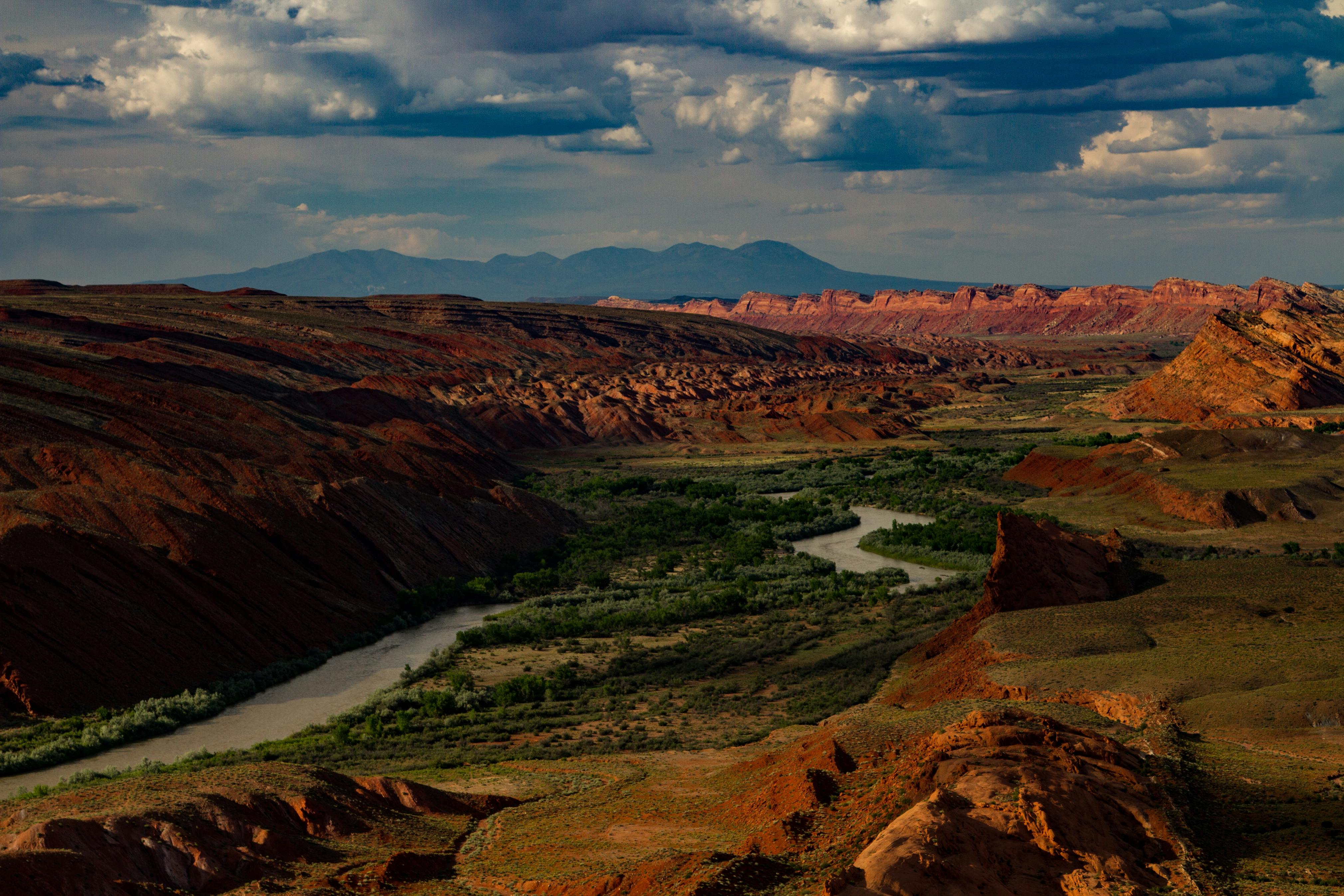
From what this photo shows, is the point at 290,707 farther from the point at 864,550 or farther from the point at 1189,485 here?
the point at 1189,485

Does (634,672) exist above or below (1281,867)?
below

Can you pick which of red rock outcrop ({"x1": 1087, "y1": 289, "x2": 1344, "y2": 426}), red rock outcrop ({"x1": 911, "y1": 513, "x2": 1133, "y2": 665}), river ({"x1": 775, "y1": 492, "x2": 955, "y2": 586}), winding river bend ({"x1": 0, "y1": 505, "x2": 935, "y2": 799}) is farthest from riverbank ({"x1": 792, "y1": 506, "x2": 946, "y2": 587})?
red rock outcrop ({"x1": 1087, "y1": 289, "x2": 1344, "y2": 426})

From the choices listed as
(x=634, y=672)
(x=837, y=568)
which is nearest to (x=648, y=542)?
(x=837, y=568)

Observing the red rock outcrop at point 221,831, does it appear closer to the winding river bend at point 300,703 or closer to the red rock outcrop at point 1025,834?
the winding river bend at point 300,703

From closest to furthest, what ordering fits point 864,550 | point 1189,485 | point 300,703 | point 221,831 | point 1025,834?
point 1025,834 → point 221,831 → point 300,703 → point 1189,485 → point 864,550

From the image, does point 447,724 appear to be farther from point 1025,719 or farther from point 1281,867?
point 1281,867

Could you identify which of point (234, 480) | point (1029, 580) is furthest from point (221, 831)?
point (234, 480)

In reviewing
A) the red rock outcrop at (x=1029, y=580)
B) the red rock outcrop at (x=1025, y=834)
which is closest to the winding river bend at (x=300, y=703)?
the red rock outcrop at (x=1029, y=580)
